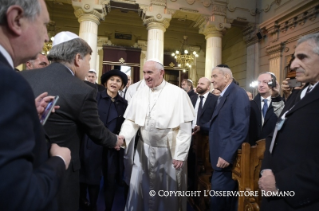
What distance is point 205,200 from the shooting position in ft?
10.3

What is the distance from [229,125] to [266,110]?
4.83 ft

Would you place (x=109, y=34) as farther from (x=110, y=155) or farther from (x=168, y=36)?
(x=110, y=155)

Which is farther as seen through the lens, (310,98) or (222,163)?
(222,163)

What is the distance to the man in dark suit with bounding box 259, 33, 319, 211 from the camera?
129cm

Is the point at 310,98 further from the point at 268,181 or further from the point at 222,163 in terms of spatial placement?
the point at 222,163

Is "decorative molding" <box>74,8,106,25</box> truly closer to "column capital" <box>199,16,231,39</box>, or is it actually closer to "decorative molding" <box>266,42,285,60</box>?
"column capital" <box>199,16,231,39</box>

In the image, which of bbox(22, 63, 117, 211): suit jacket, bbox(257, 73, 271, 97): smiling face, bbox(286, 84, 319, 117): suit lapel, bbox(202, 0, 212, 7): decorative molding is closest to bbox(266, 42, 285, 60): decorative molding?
bbox(202, 0, 212, 7): decorative molding

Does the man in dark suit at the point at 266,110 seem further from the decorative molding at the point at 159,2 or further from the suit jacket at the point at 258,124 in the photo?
the decorative molding at the point at 159,2

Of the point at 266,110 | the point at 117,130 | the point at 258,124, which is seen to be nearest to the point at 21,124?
the point at 117,130

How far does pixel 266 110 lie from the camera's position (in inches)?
144

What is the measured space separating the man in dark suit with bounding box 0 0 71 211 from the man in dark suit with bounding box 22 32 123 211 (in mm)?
602

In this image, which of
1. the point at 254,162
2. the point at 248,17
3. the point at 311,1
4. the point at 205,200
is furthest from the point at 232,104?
the point at 248,17

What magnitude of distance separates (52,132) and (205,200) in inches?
100

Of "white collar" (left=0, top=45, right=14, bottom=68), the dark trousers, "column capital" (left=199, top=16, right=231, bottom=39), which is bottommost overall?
the dark trousers
